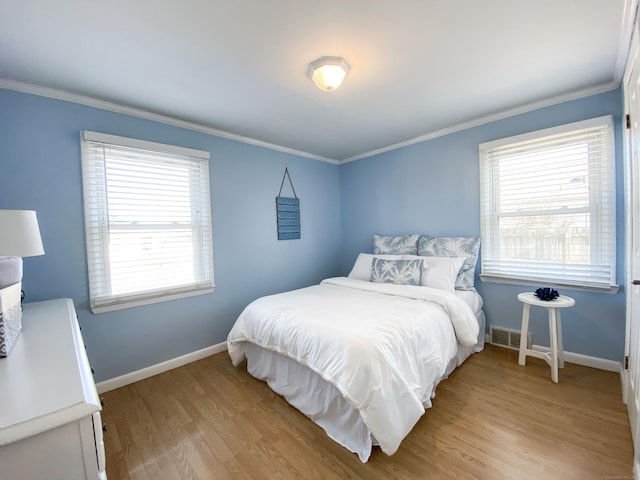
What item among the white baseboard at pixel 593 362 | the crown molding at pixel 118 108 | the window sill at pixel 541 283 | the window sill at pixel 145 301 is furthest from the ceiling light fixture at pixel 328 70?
the white baseboard at pixel 593 362

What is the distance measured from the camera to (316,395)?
183 cm

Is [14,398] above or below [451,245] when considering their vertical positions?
below

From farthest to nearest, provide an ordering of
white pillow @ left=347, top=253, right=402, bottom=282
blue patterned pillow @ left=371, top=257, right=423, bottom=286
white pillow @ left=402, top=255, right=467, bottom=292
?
white pillow @ left=347, top=253, right=402, bottom=282, blue patterned pillow @ left=371, top=257, right=423, bottom=286, white pillow @ left=402, top=255, right=467, bottom=292

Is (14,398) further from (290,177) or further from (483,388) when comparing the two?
(290,177)

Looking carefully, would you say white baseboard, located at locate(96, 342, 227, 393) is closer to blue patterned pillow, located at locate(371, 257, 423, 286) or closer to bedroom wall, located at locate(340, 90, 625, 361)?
blue patterned pillow, located at locate(371, 257, 423, 286)

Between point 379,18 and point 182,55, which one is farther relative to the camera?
point 182,55

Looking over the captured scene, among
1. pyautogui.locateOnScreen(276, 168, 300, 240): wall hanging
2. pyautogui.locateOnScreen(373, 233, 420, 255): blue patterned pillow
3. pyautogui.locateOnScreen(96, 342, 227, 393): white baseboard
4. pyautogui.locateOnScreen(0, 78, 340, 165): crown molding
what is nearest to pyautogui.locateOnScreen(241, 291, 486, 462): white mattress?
pyautogui.locateOnScreen(96, 342, 227, 393): white baseboard

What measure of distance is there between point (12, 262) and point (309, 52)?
1.88m

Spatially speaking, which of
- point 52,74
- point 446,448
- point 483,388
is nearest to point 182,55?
point 52,74

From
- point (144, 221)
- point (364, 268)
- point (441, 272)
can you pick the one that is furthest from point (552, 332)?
point (144, 221)

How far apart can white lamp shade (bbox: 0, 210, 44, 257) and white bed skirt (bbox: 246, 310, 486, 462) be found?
1.62m

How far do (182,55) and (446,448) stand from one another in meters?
2.83

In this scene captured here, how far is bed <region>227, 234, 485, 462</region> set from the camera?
4.92 feet

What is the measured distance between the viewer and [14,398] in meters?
0.72
